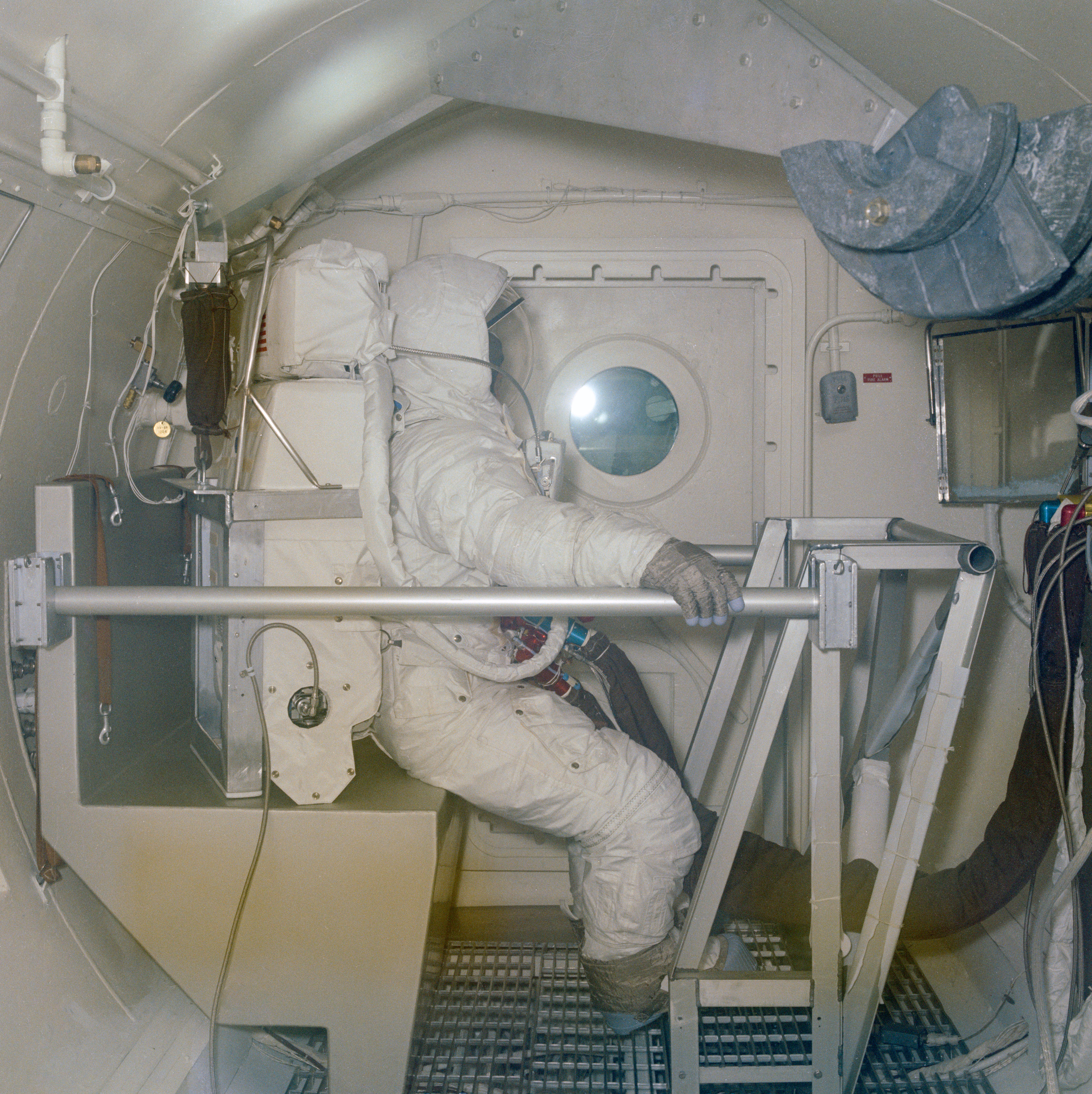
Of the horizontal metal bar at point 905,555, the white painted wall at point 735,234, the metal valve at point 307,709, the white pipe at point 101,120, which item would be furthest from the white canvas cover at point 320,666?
the white painted wall at point 735,234

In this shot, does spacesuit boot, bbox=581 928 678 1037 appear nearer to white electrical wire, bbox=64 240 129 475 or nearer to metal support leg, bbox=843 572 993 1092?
metal support leg, bbox=843 572 993 1092

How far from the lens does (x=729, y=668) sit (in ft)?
7.47

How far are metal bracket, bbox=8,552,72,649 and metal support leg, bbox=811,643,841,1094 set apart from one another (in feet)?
4.58

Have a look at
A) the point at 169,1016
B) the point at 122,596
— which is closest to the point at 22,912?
the point at 169,1016

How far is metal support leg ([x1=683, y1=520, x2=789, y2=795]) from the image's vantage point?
6.99 ft

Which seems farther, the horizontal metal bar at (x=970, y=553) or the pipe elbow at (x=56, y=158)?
the horizontal metal bar at (x=970, y=553)

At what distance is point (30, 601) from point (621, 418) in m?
1.79


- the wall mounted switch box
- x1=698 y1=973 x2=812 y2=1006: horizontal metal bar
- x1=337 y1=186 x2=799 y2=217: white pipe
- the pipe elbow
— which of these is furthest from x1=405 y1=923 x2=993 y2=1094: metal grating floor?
x1=337 y1=186 x2=799 y2=217: white pipe

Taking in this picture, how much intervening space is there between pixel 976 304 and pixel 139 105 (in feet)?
5.14

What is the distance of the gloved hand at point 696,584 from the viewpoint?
1.43m

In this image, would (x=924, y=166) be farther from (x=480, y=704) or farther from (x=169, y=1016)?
(x=169, y=1016)

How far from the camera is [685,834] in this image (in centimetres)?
188

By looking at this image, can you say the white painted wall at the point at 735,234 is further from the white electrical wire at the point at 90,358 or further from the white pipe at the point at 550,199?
the white electrical wire at the point at 90,358

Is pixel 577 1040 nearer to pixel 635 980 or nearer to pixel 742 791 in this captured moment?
pixel 635 980
